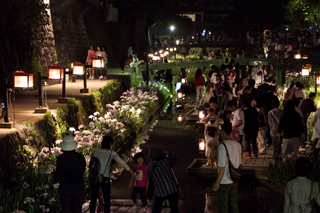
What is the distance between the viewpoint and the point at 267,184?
39.8 ft

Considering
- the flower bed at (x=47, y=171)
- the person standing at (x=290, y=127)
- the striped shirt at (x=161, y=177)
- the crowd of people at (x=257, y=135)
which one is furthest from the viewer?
the person standing at (x=290, y=127)

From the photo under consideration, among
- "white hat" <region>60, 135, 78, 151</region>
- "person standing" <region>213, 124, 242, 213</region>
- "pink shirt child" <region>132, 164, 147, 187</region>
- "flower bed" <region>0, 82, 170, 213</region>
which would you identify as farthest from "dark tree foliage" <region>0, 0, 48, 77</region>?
"person standing" <region>213, 124, 242, 213</region>

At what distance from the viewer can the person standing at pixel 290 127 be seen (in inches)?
452

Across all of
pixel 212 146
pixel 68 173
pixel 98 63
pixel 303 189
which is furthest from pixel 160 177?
pixel 98 63

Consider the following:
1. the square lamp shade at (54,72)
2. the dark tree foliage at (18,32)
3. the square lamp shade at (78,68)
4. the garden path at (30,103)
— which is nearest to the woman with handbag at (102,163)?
the garden path at (30,103)

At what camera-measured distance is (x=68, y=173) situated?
798cm

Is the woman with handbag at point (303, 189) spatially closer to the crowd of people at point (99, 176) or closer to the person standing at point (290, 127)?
the crowd of people at point (99, 176)

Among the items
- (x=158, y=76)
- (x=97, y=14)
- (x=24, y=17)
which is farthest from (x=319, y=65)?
(x=24, y=17)

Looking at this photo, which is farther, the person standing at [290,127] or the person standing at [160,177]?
the person standing at [290,127]

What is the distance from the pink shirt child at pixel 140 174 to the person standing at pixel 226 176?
2122 millimetres

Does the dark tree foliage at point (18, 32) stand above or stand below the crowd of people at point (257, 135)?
above

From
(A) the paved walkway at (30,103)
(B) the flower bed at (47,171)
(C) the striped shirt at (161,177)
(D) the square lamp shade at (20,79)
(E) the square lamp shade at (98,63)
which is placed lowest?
(B) the flower bed at (47,171)

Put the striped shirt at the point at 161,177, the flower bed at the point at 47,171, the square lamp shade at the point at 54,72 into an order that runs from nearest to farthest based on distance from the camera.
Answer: the striped shirt at the point at 161,177 < the flower bed at the point at 47,171 < the square lamp shade at the point at 54,72

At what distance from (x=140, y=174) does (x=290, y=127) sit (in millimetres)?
3477
